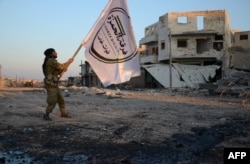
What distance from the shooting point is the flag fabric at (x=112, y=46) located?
793cm

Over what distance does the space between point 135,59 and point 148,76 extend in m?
30.0

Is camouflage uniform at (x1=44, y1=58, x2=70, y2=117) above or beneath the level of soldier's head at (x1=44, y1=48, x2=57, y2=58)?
beneath

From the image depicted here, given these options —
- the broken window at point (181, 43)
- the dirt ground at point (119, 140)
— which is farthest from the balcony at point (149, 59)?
the dirt ground at point (119, 140)

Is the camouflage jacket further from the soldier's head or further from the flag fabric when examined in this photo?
the flag fabric

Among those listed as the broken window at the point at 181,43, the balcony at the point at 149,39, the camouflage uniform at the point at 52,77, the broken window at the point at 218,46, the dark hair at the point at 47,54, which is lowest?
the camouflage uniform at the point at 52,77

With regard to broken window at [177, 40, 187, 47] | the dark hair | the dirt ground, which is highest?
broken window at [177, 40, 187, 47]

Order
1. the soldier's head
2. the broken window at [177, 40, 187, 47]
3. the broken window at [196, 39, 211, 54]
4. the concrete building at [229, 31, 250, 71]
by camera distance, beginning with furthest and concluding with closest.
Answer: the concrete building at [229, 31, 250, 71] → the broken window at [177, 40, 187, 47] → the broken window at [196, 39, 211, 54] → the soldier's head

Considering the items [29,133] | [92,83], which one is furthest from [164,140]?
[92,83]

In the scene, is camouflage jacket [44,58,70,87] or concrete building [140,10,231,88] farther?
concrete building [140,10,231,88]

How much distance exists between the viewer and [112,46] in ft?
26.6

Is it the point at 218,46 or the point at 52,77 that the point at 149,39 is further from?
the point at 52,77

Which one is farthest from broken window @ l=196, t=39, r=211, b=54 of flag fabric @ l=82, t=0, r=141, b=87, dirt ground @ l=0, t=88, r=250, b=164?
dirt ground @ l=0, t=88, r=250, b=164

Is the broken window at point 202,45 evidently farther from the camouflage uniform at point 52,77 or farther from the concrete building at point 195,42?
the camouflage uniform at point 52,77

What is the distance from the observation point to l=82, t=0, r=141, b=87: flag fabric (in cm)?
793
